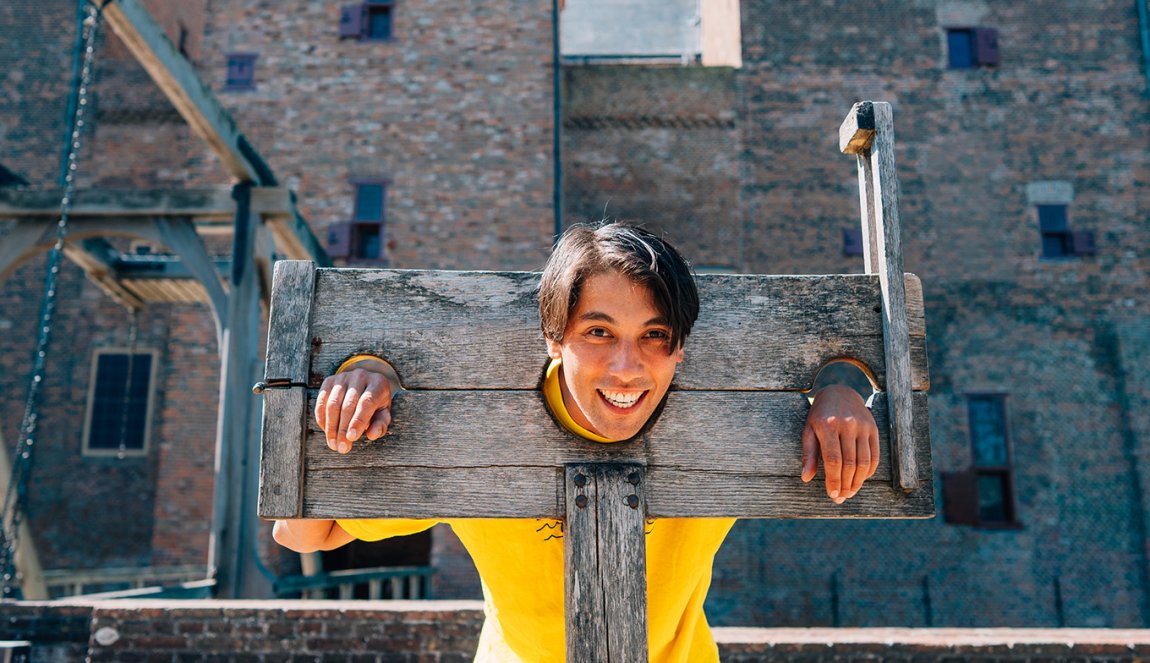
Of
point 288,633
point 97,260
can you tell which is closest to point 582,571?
point 288,633

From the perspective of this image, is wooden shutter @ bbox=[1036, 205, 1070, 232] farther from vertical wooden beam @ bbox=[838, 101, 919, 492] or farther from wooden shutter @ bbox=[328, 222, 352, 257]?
vertical wooden beam @ bbox=[838, 101, 919, 492]

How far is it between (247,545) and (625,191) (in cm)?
830

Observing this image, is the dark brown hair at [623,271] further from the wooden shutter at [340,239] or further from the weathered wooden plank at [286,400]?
the wooden shutter at [340,239]

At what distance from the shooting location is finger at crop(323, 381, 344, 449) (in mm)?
1849

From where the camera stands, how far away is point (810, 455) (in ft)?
6.37

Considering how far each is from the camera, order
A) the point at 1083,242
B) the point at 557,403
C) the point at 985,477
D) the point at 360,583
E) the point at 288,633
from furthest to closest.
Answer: the point at 1083,242, the point at 985,477, the point at 360,583, the point at 288,633, the point at 557,403

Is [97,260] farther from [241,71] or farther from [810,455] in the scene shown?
[810,455]

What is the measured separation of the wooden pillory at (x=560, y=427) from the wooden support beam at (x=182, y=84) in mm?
4877

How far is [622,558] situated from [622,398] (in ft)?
1.27

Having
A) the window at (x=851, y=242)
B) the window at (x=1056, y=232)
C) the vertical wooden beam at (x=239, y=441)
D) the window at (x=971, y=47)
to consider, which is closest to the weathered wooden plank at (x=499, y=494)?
the vertical wooden beam at (x=239, y=441)

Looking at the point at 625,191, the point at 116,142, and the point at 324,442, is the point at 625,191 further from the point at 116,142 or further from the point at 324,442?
the point at 324,442

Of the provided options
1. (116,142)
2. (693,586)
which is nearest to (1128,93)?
(693,586)

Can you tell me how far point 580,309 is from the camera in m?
1.83

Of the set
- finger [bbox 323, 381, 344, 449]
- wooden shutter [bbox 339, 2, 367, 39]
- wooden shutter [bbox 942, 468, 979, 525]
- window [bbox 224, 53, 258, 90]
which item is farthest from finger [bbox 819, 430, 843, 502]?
window [bbox 224, 53, 258, 90]
